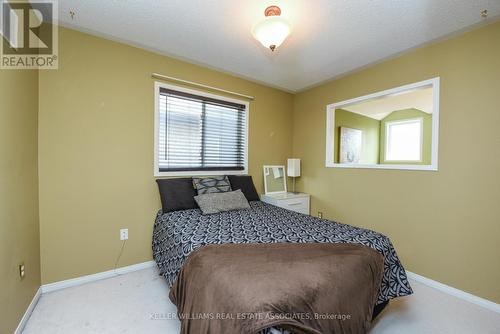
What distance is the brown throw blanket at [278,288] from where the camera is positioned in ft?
3.12

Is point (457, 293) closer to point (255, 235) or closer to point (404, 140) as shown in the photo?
point (255, 235)

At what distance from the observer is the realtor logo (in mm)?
1372

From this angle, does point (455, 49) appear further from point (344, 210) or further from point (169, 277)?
point (169, 277)

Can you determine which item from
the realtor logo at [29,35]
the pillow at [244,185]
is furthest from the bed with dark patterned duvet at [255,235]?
the realtor logo at [29,35]

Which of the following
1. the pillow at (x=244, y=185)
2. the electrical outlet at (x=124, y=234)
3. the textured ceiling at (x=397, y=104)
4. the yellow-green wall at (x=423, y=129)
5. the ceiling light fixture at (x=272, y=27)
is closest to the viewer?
the ceiling light fixture at (x=272, y=27)

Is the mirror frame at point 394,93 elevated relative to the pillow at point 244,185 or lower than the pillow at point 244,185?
elevated

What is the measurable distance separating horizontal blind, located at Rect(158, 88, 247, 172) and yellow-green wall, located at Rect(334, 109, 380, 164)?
1.86m

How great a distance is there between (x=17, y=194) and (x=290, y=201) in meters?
2.87

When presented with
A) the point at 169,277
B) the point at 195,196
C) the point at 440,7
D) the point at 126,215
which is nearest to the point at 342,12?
the point at 440,7

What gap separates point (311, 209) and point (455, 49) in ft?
8.32

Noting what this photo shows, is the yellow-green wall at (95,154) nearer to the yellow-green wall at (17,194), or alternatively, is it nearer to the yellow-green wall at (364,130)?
the yellow-green wall at (17,194)

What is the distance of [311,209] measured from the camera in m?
3.56

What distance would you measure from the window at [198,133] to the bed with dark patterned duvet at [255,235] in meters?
0.76

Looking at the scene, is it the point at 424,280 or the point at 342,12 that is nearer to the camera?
the point at 342,12
